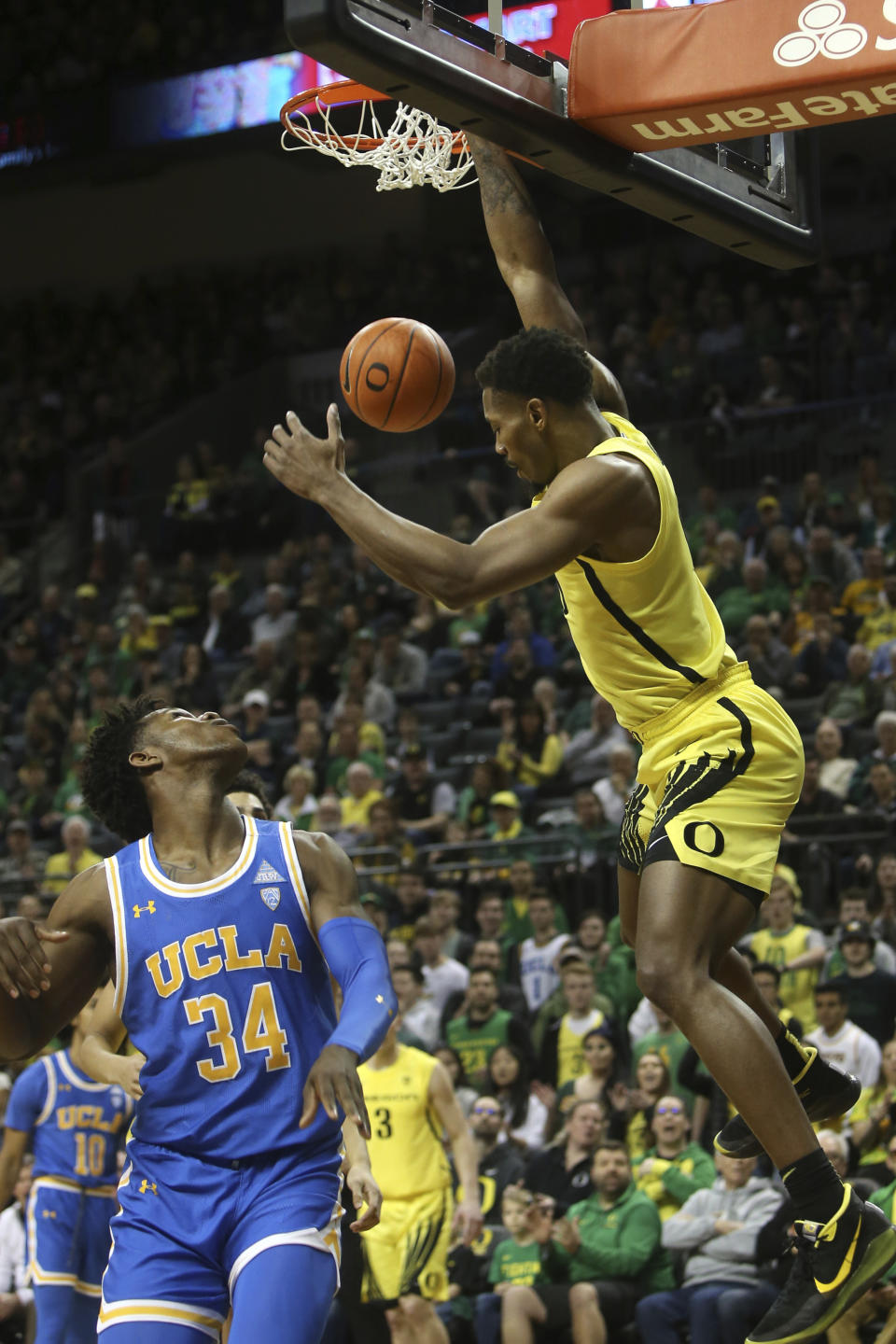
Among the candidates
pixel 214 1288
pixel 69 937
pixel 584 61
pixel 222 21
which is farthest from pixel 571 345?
pixel 222 21

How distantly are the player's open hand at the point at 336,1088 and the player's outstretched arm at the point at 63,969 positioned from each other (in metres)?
0.78

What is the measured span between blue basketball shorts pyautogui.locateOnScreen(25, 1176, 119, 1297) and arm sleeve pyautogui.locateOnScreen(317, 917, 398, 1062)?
4716 mm

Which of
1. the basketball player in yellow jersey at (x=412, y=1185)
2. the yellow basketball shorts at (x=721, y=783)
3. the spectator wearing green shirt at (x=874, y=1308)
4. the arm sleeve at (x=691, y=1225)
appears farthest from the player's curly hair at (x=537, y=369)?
the arm sleeve at (x=691, y=1225)

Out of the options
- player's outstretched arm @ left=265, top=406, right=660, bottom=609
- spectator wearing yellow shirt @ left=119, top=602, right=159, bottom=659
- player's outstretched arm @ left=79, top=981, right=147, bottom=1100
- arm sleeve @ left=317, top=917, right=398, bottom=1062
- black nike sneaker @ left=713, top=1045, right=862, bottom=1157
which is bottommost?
black nike sneaker @ left=713, top=1045, right=862, bottom=1157

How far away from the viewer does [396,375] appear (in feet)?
17.0

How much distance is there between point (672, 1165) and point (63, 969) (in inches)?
206

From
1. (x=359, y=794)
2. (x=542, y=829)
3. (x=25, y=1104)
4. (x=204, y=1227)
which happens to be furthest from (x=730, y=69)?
(x=359, y=794)

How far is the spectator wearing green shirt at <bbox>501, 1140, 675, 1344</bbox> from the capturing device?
28.3ft

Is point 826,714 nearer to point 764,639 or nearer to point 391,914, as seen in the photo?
point 764,639

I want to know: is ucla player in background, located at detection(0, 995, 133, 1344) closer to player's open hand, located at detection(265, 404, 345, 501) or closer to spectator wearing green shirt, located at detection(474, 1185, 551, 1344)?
spectator wearing green shirt, located at detection(474, 1185, 551, 1344)

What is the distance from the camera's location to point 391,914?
11984 mm

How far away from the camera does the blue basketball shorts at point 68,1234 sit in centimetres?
834

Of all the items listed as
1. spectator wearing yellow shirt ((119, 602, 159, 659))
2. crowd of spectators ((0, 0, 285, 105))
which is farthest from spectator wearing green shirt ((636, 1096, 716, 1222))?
crowd of spectators ((0, 0, 285, 105))

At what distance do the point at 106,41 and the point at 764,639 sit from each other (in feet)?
45.2
